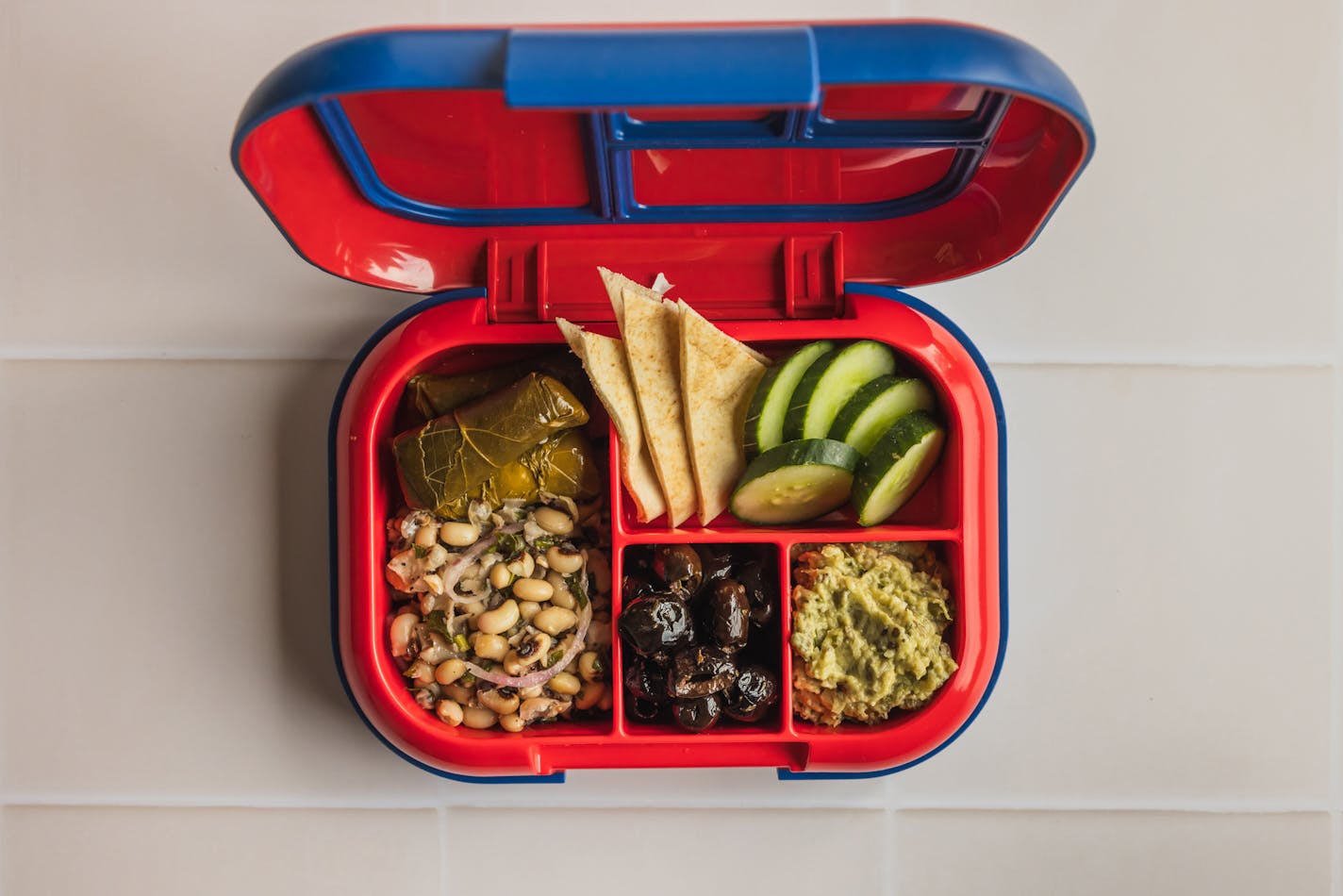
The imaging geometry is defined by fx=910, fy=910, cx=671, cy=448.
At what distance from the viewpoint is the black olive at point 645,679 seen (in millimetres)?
1455

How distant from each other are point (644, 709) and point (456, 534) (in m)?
0.42

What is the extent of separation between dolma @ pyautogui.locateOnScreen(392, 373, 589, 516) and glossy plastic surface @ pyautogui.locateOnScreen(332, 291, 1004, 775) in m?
0.07

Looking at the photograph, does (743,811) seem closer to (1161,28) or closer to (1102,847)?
(1102,847)

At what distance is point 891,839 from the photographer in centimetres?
171

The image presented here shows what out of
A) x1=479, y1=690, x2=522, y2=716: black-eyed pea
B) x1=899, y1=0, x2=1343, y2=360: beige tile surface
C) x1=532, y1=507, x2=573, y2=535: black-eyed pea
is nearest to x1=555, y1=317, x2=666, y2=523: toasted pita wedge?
x1=532, y1=507, x2=573, y2=535: black-eyed pea

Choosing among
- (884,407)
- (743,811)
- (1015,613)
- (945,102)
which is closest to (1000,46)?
(945,102)

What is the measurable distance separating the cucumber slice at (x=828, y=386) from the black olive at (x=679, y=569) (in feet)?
0.82

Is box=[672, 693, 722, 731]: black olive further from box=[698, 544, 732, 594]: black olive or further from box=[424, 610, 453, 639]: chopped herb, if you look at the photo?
box=[424, 610, 453, 639]: chopped herb

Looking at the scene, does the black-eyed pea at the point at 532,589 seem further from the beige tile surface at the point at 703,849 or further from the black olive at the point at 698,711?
the beige tile surface at the point at 703,849

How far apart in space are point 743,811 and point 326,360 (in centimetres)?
114

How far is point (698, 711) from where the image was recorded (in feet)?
4.66

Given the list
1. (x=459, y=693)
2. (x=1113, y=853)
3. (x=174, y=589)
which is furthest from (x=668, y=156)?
(x=1113, y=853)

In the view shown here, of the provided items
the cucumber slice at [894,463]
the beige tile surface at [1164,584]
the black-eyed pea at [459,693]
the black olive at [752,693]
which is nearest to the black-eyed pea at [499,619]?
the black-eyed pea at [459,693]

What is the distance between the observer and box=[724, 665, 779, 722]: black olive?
4.71 ft
